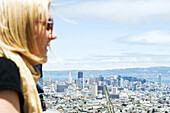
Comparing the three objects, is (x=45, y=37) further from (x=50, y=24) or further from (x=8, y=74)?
(x=8, y=74)

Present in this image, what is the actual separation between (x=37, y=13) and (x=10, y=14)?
0.17ft

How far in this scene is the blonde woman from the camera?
1.89ft

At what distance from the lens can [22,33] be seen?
23.6 inches

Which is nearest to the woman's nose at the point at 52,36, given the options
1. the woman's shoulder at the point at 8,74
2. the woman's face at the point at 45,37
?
the woman's face at the point at 45,37

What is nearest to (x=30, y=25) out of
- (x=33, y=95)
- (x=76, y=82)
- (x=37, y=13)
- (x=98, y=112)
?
(x=37, y=13)

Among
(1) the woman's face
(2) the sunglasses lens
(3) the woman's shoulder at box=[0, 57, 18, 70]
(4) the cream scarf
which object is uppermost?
(2) the sunglasses lens

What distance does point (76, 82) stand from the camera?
6041cm

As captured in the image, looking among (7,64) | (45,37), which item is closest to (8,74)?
(7,64)

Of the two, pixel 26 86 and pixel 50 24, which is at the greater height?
pixel 50 24

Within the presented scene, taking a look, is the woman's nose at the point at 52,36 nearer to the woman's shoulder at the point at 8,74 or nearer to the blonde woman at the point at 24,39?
the blonde woman at the point at 24,39

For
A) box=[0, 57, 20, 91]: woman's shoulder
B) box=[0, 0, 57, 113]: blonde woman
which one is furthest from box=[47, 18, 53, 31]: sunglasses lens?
box=[0, 57, 20, 91]: woman's shoulder

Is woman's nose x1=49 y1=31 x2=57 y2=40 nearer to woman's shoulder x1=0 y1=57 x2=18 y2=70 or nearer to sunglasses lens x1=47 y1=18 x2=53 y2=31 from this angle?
sunglasses lens x1=47 y1=18 x2=53 y2=31

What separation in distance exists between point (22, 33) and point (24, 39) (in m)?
0.01

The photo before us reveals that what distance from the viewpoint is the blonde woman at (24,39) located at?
58cm
